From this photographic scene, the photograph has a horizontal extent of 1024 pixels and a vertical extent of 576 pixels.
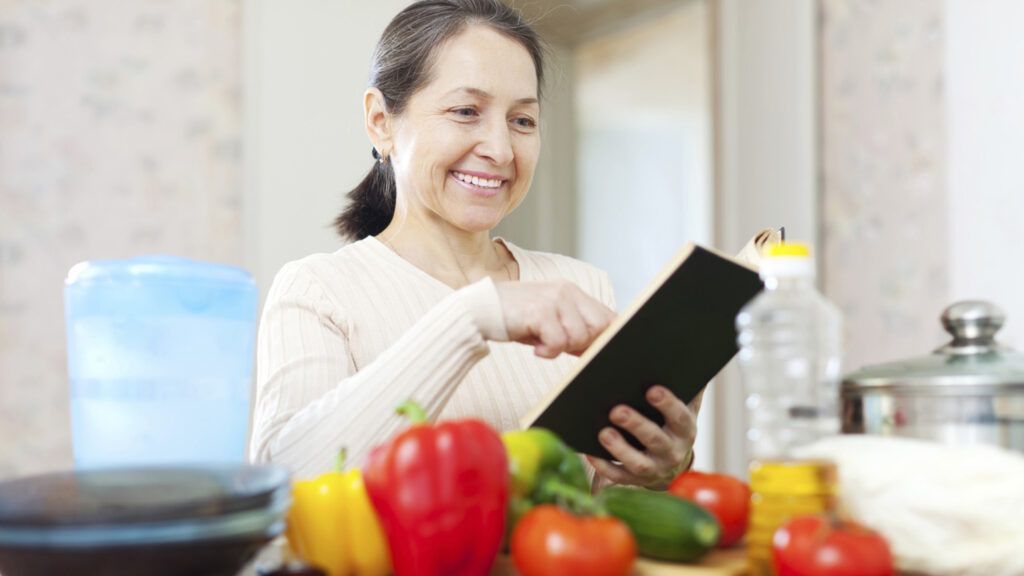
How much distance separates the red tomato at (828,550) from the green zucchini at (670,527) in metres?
0.06

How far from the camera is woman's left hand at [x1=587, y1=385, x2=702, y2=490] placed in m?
1.09

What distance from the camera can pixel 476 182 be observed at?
1465 millimetres

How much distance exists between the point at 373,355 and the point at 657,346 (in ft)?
1.72

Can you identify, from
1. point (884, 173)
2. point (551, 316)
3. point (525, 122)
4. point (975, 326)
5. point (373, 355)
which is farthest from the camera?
point (884, 173)

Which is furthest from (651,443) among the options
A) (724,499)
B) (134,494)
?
(134,494)

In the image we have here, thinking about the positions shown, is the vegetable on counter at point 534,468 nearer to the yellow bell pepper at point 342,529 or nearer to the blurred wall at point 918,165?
the yellow bell pepper at point 342,529

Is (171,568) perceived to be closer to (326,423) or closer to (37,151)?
(326,423)

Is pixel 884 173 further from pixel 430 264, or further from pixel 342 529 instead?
pixel 342 529

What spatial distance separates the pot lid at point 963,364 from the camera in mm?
739

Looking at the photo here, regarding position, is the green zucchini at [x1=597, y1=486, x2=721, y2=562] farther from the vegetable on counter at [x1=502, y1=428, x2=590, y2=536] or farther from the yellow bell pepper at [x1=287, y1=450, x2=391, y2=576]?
the yellow bell pepper at [x1=287, y1=450, x2=391, y2=576]

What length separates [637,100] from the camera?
3850 millimetres

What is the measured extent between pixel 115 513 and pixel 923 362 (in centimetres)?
62

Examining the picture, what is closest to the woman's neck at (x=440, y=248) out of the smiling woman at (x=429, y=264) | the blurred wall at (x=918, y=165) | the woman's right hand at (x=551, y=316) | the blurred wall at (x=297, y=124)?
the smiling woman at (x=429, y=264)

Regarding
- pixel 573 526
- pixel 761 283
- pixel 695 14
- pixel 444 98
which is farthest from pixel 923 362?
pixel 695 14
